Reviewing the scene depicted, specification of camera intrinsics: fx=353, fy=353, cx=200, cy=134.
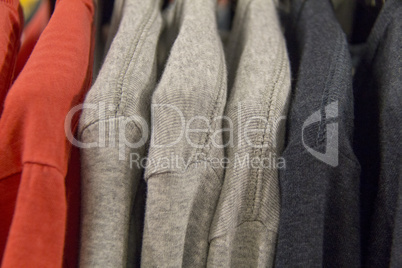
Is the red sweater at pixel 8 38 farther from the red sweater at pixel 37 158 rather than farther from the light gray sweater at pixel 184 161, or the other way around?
the light gray sweater at pixel 184 161

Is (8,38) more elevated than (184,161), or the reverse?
(8,38)

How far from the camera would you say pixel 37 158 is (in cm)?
34

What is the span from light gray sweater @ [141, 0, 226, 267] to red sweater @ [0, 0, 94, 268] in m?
0.10

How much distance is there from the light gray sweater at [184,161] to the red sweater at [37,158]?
0.31 ft

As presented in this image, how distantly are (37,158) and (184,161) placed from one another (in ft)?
0.50

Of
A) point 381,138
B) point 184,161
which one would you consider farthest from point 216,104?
point 381,138

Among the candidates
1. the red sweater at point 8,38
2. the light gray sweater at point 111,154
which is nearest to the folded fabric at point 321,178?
the light gray sweater at point 111,154

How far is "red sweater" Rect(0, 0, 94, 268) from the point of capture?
0.33 metres

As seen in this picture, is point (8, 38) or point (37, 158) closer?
point (37, 158)

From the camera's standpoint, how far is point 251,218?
0.42 meters

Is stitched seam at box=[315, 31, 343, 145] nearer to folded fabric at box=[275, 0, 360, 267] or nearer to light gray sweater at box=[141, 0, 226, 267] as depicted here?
folded fabric at box=[275, 0, 360, 267]

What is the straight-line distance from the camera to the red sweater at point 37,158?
1.09 ft

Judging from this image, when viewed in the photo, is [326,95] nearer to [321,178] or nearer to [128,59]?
[321,178]

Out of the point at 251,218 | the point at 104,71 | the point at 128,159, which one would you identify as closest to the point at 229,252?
the point at 251,218
